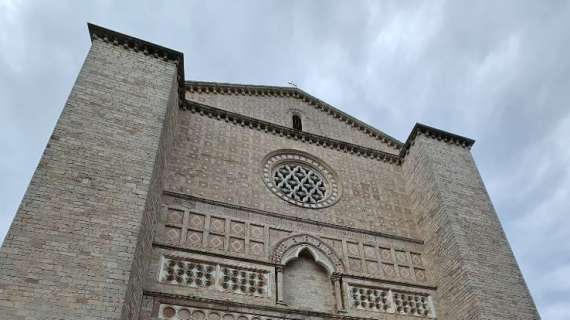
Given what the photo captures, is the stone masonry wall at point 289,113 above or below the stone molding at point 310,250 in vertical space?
above

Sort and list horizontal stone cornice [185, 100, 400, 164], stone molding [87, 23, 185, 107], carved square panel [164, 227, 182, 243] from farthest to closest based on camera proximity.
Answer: horizontal stone cornice [185, 100, 400, 164] < stone molding [87, 23, 185, 107] < carved square panel [164, 227, 182, 243]

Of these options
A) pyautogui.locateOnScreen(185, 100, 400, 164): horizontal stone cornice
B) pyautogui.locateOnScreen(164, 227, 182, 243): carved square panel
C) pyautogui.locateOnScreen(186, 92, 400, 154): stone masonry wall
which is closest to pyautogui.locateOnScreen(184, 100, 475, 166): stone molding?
pyautogui.locateOnScreen(185, 100, 400, 164): horizontal stone cornice

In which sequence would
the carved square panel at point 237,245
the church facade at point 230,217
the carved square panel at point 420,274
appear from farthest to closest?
the carved square panel at point 420,274 → the carved square panel at point 237,245 → the church facade at point 230,217

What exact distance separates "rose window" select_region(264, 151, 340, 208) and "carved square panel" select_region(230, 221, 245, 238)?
1.37 m

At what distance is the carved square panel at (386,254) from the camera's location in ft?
32.3

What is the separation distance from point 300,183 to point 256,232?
2179mm

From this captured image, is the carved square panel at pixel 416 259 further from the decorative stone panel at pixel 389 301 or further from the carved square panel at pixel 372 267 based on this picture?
the carved square panel at pixel 372 267

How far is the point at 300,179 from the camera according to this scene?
35.7ft

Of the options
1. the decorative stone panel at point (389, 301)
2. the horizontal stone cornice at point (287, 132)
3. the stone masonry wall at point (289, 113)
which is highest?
the stone masonry wall at point (289, 113)

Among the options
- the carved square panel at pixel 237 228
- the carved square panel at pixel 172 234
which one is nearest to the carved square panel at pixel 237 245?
the carved square panel at pixel 237 228

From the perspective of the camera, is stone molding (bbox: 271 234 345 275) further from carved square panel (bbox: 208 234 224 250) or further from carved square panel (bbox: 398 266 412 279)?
carved square panel (bbox: 398 266 412 279)

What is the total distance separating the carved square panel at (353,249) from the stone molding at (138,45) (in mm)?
5523

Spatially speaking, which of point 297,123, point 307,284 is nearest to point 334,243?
point 307,284

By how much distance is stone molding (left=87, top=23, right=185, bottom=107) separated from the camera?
9531 millimetres
